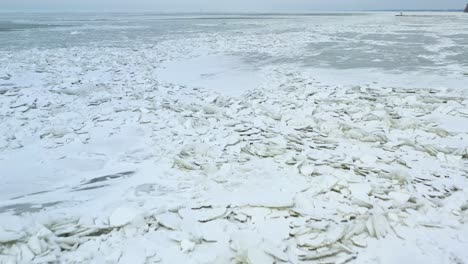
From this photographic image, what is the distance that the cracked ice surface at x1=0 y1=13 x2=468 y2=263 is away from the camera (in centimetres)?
247

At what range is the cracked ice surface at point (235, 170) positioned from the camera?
2.47 meters

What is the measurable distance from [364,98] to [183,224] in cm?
446

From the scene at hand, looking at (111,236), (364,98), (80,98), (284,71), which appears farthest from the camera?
(284,71)

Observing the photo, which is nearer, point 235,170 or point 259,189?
point 259,189

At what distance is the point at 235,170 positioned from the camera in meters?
3.61

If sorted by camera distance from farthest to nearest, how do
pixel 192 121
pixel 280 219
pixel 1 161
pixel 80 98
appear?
pixel 80 98 < pixel 192 121 < pixel 1 161 < pixel 280 219

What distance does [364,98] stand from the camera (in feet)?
19.7

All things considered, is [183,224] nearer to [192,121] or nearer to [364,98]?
[192,121]

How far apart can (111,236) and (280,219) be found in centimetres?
130

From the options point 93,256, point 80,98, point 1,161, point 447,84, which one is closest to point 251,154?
point 93,256

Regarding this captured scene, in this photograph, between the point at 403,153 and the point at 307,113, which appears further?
the point at 307,113

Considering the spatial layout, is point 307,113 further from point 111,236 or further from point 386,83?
point 111,236

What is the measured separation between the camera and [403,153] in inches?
153

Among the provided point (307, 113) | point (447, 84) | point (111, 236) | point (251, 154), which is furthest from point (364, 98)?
point (111, 236)
